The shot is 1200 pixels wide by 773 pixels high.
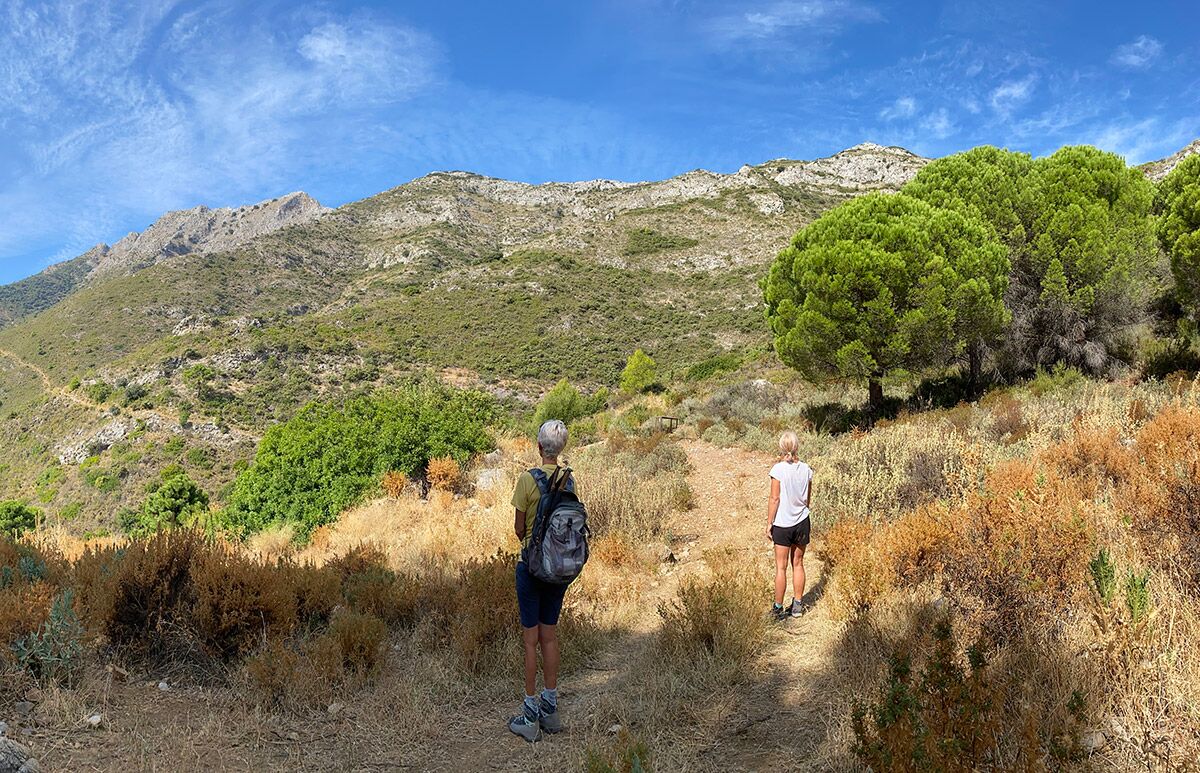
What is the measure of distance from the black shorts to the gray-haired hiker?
7.43ft

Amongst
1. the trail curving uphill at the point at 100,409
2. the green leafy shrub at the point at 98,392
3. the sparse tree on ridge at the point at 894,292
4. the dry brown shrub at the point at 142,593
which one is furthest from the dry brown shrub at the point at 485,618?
the green leafy shrub at the point at 98,392

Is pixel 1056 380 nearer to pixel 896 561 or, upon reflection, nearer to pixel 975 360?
pixel 975 360

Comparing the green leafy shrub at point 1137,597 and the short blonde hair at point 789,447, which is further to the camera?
the short blonde hair at point 789,447

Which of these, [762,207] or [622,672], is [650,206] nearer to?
[762,207]

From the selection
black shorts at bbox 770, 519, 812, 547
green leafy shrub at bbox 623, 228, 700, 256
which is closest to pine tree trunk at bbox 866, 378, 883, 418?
black shorts at bbox 770, 519, 812, 547

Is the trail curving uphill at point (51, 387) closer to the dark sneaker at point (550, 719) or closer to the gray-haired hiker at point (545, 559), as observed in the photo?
the gray-haired hiker at point (545, 559)

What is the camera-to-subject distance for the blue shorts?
3686 mm

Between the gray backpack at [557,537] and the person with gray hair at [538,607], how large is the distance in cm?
3

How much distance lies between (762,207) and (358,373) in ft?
205

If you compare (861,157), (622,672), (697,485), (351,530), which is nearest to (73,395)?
(351,530)

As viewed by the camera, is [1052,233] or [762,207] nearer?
[1052,233]

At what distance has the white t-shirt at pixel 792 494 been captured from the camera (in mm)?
5203

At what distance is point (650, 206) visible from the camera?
3757 inches

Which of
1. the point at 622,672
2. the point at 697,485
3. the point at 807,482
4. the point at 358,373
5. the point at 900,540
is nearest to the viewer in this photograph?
the point at 622,672
